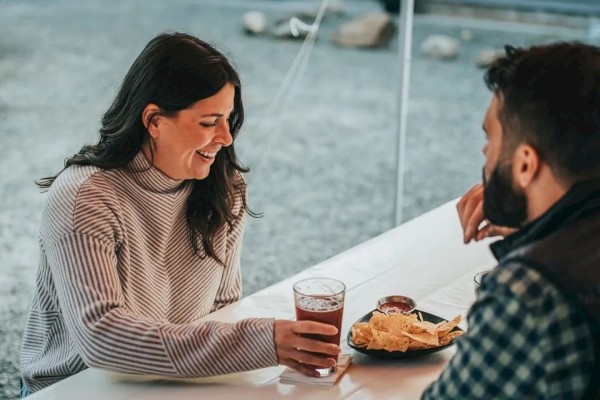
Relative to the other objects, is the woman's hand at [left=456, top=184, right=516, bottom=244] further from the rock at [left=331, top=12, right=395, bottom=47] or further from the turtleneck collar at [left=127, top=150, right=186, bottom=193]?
the rock at [left=331, top=12, right=395, bottom=47]

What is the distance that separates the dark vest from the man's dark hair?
0.11 feet

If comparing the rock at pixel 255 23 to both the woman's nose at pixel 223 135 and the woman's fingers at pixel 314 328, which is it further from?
the woman's fingers at pixel 314 328

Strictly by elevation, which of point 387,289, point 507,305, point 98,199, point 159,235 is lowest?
point 387,289

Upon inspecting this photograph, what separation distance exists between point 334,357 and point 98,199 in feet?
1.64

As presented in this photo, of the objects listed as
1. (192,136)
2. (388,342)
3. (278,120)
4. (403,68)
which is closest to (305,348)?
(388,342)

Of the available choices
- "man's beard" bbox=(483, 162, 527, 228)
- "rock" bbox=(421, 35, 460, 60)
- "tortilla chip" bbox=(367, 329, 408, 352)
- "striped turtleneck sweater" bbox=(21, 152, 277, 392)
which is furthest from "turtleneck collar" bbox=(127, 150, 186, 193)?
"rock" bbox=(421, 35, 460, 60)

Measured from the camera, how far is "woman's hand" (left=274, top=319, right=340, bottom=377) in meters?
1.48

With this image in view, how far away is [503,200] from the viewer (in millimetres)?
1180

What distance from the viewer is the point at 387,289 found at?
6.31ft

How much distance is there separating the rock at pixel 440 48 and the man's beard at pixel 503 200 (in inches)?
257

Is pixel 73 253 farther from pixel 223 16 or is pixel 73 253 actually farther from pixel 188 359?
pixel 223 16

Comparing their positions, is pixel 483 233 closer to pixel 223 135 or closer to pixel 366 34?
pixel 223 135

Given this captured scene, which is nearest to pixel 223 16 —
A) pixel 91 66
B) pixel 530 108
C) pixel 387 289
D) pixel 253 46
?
pixel 253 46

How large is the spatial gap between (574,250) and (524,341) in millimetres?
116
